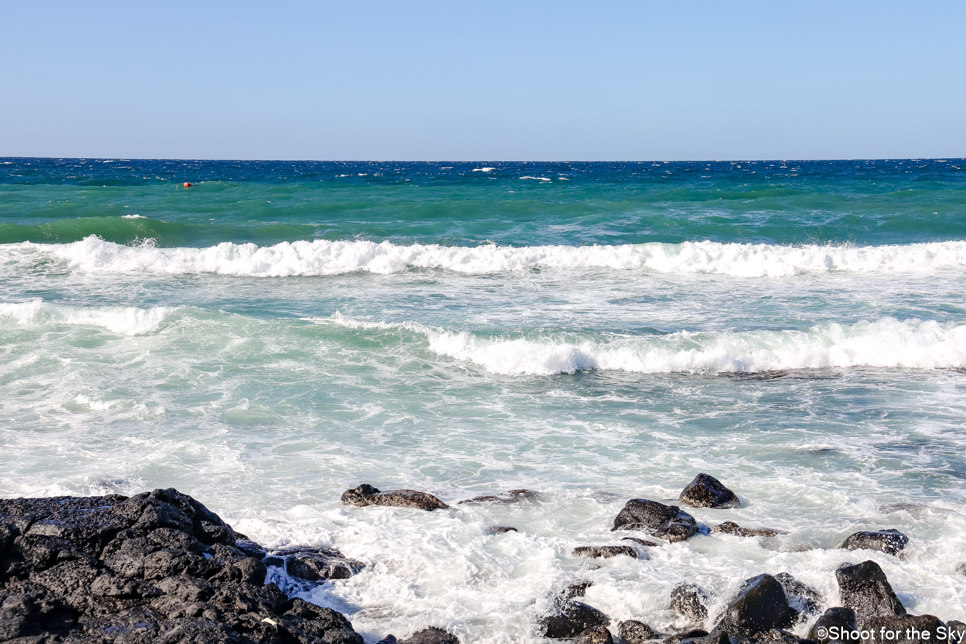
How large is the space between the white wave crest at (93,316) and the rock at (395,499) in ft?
23.2

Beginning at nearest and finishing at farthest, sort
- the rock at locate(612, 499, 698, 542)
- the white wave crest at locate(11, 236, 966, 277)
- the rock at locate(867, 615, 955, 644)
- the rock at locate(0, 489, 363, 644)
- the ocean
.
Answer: the rock at locate(0, 489, 363, 644) → the rock at locate(867, 615, 955, 644) → the ocean → the rock at locate(612, 499, 698, 542) → the white wave crest at locate(11, 236, 966, 277)

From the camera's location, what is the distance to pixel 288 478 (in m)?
6.75

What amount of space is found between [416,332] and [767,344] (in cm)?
524

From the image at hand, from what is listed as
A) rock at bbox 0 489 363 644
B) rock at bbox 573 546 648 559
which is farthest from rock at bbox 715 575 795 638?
rock at bbox 0 489 363 644

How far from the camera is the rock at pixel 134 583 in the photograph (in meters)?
3.74

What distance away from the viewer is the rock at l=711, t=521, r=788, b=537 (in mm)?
5508

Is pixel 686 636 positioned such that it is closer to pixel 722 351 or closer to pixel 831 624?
pixel 831 624

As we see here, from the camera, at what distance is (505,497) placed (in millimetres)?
6270

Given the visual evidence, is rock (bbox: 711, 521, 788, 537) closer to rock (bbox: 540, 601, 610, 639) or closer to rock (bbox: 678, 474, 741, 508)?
rock (bbox: 678, 474, 741, 508)

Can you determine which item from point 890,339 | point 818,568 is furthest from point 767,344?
point 818,568

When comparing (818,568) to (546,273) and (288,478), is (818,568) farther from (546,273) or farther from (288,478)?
(546,273)

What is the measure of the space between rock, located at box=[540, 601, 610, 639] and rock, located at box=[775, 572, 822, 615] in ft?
3.83

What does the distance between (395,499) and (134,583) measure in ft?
7.55

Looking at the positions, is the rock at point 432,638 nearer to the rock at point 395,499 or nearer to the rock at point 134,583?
the rock at point 134,583
